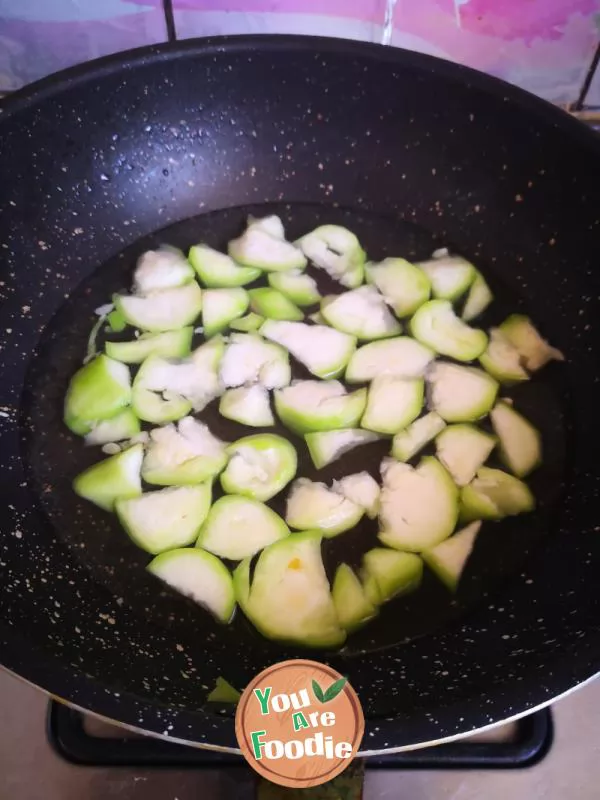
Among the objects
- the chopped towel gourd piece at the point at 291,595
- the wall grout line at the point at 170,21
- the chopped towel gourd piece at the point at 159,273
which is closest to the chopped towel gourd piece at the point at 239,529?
the chopped towel gourd piece at the point at 291,595

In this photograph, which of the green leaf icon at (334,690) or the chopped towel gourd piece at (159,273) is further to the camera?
the chopped towel gourd piece at (159,273)

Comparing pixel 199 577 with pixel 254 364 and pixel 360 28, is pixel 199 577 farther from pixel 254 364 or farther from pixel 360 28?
pixel 360 28

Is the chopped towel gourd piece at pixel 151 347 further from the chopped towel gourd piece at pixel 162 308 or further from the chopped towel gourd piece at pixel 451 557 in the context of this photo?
the chopped towel gourd piece at pixel 451 557

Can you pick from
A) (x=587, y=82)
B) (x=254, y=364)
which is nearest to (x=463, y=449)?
(x=254, y=364)

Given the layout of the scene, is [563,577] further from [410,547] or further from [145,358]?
[145,358]

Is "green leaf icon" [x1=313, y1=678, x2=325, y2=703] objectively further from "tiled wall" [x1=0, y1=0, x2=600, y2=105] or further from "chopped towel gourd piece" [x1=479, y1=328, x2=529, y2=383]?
"tiled wall" [x1=0, y1=0, x2=600, y2=105]

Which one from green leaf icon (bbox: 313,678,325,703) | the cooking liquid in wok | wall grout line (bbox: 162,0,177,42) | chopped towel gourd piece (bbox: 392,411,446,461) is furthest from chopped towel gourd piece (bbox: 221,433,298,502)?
wall grout line (bbox: 162,0,177,42)

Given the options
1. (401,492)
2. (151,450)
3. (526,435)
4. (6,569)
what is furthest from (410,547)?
(6,569)
